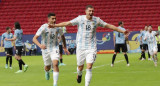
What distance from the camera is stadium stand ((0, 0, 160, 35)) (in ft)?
135

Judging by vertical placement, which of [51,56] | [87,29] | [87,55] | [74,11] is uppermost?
[74,11]

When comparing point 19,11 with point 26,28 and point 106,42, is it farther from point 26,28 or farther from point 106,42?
point 106,42

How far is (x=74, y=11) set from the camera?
43031 millimetres

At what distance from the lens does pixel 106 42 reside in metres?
37.8

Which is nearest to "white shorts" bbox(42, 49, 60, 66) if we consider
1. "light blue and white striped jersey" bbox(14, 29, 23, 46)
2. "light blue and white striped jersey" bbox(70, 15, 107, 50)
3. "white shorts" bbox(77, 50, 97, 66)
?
"white shorts" bbox(77, 50, 97, 66)

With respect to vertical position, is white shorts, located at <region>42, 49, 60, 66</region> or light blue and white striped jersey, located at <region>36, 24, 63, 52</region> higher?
light blue and white striped jersey, located at <region>36, 24, 63, 52</region>

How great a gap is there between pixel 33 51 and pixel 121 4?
430 inches

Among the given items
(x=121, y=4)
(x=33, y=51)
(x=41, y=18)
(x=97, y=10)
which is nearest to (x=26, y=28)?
(x=41, y=18)

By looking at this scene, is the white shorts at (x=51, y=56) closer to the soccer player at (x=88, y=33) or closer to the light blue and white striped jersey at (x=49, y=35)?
the light blue and white striped jersey at (x=49, y=35)

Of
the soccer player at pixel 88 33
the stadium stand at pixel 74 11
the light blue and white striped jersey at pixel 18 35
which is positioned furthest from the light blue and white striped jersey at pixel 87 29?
the stadium stand at pixel 74 11

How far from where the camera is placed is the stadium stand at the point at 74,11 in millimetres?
41250

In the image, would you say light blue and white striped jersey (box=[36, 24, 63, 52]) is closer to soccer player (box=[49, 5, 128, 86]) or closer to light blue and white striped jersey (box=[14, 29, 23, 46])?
soccer player (box=[49, 5, 128, 86])

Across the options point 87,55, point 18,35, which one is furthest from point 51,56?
point 18,35

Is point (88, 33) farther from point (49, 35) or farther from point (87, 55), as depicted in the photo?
point (49, 35)
